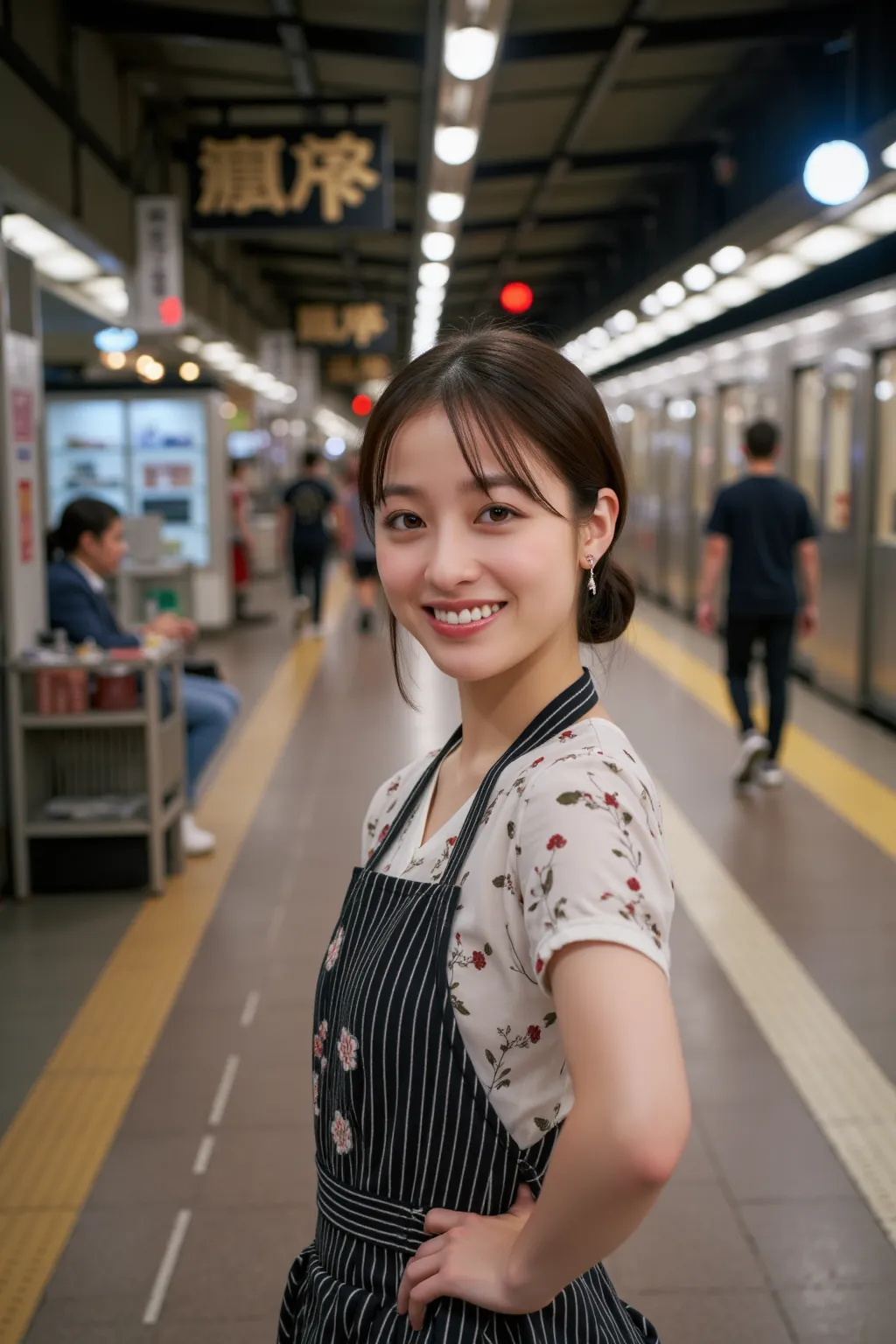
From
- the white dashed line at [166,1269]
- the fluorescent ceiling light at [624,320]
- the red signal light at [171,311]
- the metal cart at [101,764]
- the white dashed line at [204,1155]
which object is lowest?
the white dashed line at [204,1155]

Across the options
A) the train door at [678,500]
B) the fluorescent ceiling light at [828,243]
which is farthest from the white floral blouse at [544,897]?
the train door at [678,500]

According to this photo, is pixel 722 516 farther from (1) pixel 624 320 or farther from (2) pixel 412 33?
(1) pixel 624 320

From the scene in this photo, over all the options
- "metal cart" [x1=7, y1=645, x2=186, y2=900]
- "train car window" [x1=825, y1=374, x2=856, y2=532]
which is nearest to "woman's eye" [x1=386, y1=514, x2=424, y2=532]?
"metal cart" [x1=7, y1=645, x2=186, y2=900]

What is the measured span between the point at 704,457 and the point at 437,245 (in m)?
→ 4.24

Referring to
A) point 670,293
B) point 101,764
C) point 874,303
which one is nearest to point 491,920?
point 101,764

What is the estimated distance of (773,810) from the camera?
248 inches

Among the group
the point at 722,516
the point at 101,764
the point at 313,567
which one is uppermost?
the point at 722,516

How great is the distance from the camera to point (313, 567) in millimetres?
13055

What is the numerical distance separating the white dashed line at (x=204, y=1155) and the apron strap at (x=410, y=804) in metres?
2.03

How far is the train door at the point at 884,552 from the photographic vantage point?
327 inches

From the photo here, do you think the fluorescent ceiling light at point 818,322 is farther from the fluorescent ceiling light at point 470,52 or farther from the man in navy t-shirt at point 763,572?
the fluorescent ceiling light at point 470,52

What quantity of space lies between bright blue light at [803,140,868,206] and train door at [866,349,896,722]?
201 centimetres

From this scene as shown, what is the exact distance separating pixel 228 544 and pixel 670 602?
5.03 meters

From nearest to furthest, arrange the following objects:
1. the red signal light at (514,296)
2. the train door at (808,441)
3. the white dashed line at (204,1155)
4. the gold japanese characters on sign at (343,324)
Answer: the white dashed line at (204,1155) → the train door at (808,441) → the red signal light at (514,296) → the gold japanese characters on sign at (343,324)
